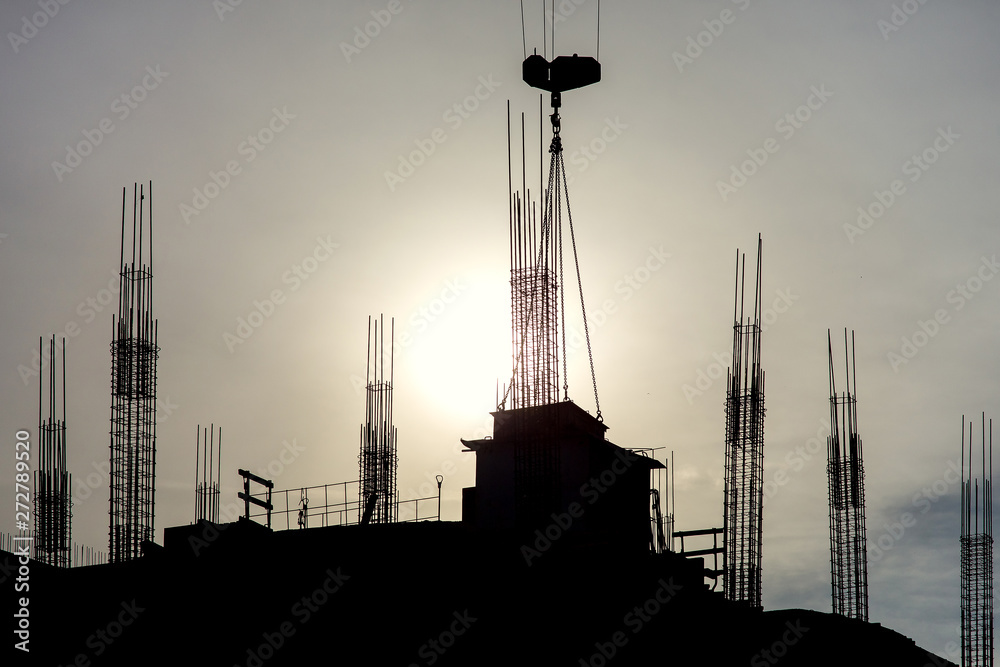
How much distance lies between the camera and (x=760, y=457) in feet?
151

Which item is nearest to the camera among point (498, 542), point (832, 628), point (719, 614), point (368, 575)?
point (368, 575)

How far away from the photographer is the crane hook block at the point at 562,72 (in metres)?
37.8

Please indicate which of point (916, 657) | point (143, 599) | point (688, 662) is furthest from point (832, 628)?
point (143, 599)

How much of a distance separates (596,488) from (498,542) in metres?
8.14

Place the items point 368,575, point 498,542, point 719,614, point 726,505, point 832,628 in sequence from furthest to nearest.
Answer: point 726,505
point 832,628
point 719,614
point 498,542
point 368,575

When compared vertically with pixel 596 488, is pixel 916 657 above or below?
below

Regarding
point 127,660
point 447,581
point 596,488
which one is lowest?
point 127,660

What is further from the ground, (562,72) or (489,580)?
(562,72)

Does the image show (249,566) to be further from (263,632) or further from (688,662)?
(688,662)

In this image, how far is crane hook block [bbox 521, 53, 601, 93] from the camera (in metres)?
37.8

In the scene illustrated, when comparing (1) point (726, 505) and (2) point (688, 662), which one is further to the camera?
(1) point (726, 505)

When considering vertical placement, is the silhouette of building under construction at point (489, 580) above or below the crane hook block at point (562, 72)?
below

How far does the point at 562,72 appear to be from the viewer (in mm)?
37938

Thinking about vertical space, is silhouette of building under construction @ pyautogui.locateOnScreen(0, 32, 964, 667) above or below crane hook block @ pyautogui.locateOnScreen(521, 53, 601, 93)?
below
